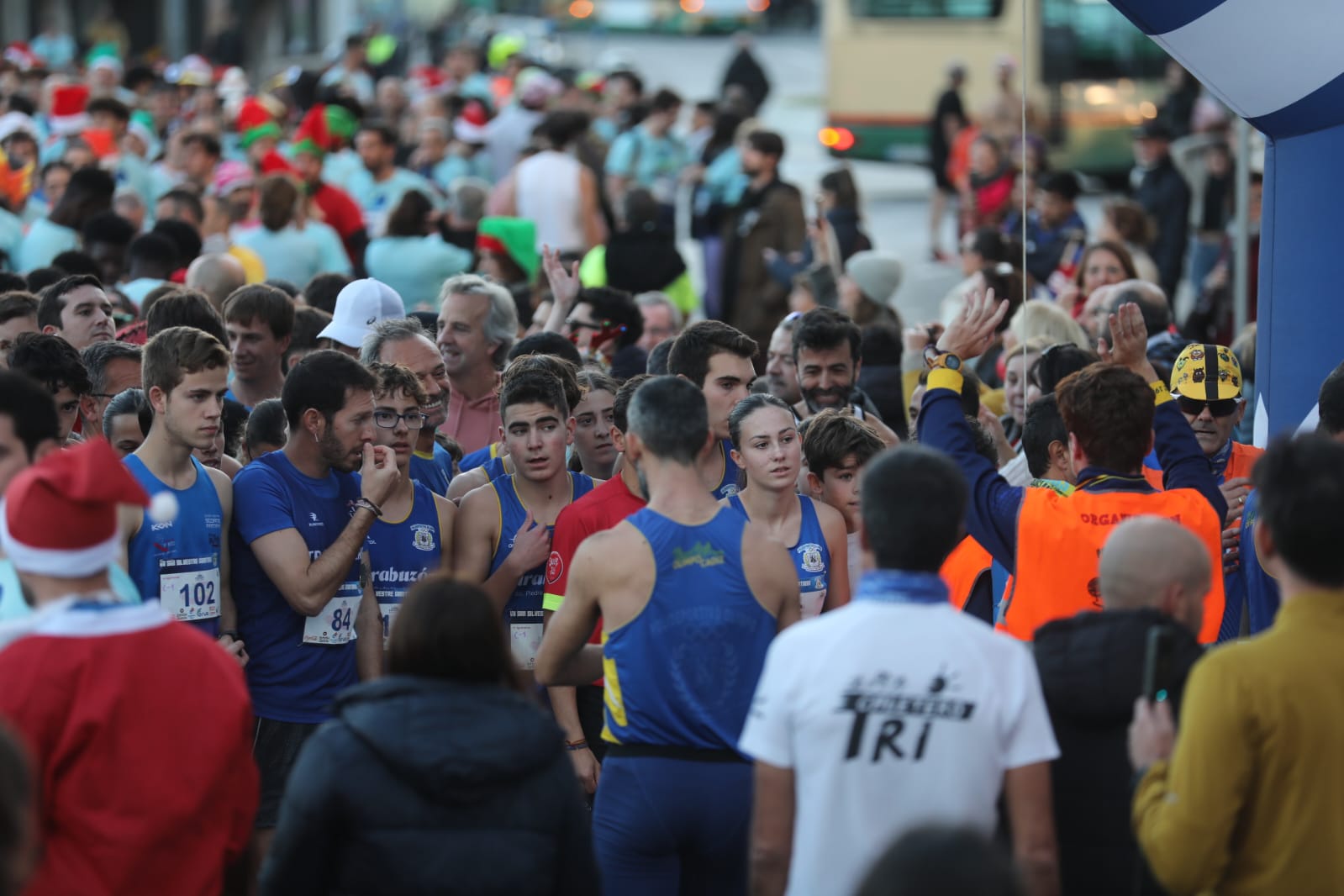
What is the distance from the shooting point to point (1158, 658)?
359cm

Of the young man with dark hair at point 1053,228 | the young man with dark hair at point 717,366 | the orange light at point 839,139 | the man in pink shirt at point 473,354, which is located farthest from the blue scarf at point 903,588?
the orange light at point 839,139

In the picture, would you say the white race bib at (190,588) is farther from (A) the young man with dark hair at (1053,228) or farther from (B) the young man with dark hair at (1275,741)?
(A) the young man with dark hair at (1053,228)

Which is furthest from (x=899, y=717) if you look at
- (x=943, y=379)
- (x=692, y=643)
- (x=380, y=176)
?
(x=380, y=176)

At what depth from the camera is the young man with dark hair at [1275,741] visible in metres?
3.35

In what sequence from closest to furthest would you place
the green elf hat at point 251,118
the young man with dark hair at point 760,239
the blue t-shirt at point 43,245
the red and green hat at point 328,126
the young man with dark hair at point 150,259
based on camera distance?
the young man with dark hair at point 150,259 → the blue t-shirt at point 43,245 → the young man with dark hair at point 760,239 → the red and green hat at point 328,126 → the green elf hat at point 251,118

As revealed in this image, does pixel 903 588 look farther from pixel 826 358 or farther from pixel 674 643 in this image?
pixel 826 358

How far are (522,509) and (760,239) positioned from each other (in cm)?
761

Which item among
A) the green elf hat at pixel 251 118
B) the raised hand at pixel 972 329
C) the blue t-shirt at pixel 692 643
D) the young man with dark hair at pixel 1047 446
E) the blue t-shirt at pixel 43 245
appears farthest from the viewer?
the green elf hat at pixel 251 118

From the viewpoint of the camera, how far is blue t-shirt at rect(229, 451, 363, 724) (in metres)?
5.36

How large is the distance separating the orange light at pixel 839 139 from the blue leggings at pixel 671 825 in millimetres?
20250

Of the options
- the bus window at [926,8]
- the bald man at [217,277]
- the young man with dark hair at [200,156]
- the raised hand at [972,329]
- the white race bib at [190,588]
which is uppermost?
the bus window at [926,8]

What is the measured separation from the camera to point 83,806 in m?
3.65

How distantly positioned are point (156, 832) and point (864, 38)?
2140cm

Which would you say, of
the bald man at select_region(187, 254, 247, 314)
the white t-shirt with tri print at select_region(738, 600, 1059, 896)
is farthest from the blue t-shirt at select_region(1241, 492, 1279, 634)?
the bald man at select_region(187, 254, 247, 314)
